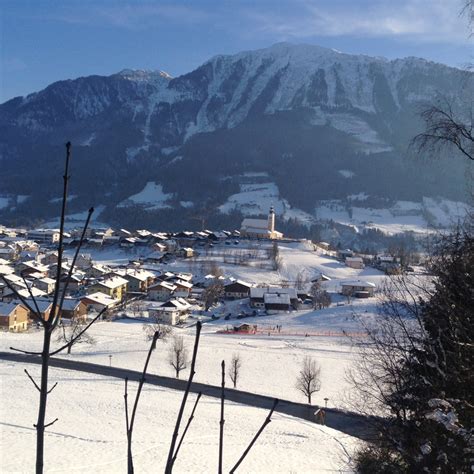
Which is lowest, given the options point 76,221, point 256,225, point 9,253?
point 9,253

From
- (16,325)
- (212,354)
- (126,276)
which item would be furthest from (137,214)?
(212,354)

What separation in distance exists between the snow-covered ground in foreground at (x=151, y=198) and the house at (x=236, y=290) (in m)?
84.8

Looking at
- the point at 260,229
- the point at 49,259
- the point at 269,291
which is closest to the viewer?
the point at 269,291

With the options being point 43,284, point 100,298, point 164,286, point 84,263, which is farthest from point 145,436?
point 84,263

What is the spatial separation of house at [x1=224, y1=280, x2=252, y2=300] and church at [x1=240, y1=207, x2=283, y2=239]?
3514 centimetres

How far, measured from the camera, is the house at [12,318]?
30641 mm

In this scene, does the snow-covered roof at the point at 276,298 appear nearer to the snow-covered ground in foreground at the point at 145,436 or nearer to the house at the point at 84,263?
the house at the point at 84,263

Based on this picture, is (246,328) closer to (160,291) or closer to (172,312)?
(172,312)

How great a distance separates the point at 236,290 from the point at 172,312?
12.0m

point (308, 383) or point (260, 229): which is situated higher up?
point (260, 229)

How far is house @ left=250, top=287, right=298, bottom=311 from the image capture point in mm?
41344

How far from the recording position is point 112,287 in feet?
142

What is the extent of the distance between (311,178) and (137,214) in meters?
50.5

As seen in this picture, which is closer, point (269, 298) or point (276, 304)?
point (276, 304)
